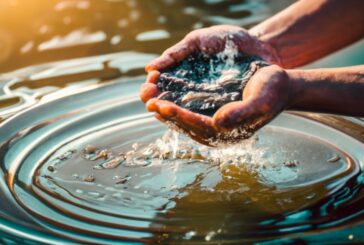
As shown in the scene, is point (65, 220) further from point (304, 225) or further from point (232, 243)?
A: point (304, 225)

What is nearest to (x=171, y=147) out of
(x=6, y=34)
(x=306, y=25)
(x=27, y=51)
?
(x=306, y=25)

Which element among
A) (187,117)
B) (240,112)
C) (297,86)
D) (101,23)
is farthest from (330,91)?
(101,23)

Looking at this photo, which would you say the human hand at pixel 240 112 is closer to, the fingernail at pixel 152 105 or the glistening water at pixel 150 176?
the fingernail at pixel 152 105

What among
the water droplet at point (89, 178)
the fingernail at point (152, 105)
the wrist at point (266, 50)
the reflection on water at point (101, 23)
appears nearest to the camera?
the fingernail at point (152, 105)

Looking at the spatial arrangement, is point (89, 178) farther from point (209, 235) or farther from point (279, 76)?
point (279, 76)

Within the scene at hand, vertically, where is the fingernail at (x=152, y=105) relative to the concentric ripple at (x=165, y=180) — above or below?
above

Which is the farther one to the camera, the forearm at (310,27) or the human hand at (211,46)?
the forearm at (310,27)

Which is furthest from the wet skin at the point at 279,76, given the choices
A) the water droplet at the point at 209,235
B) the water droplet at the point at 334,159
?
the water droplet at the point at 209,235

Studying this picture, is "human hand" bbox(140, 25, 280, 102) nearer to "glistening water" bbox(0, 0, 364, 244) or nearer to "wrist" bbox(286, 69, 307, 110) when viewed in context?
"glistening water" bbox(0, 0, 364, 244)
